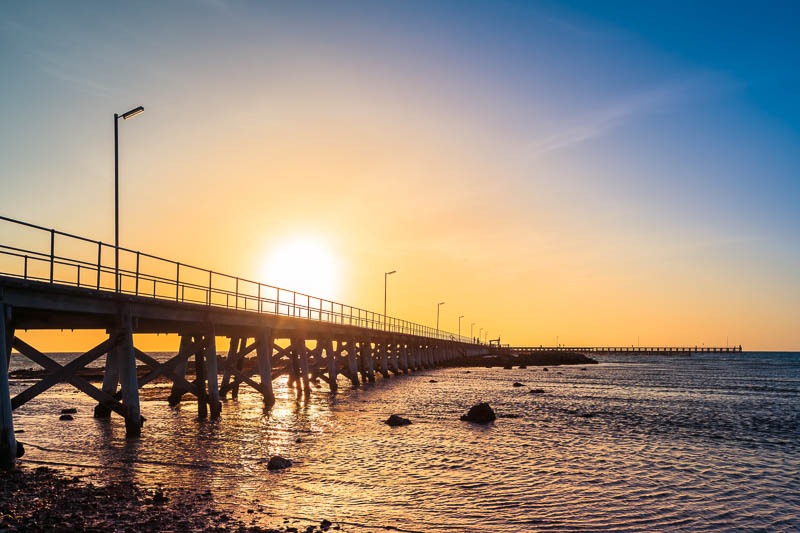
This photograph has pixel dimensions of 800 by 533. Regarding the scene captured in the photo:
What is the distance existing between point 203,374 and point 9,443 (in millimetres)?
12190

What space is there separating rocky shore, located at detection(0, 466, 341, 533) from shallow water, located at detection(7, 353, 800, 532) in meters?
0.58

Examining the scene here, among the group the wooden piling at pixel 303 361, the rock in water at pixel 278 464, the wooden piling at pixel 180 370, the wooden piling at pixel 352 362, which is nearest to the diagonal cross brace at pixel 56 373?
the rock in water at pixel 278 464

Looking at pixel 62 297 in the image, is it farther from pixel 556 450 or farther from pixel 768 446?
pixel 768 446

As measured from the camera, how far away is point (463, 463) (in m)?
15.3

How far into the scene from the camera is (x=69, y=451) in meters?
15.9

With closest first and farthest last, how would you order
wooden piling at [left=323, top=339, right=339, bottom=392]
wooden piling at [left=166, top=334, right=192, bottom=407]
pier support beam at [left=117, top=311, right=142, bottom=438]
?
pier support beam at [left=117, top=311, right=142, bottom=438], wooden piling at [left=166, top=334, right=192, bottom=407], wooden piling at [left=323, top=339, right=339, bottom=392]

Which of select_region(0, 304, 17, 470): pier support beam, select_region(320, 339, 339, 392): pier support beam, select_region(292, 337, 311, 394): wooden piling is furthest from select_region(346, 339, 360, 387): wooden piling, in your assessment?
select_region(0, 304, 17, 470): pier support beam

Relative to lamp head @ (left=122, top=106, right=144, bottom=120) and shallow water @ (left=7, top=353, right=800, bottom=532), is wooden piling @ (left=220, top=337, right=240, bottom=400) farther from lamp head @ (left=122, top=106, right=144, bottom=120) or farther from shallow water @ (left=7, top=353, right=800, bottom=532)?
lamp head @ (left=122, top=106, right=144, bottom=120)

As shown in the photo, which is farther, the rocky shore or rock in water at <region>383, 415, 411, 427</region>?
rock in water at <region>383, 415, 411, 427</region>

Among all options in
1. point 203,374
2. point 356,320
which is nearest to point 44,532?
point 203,374

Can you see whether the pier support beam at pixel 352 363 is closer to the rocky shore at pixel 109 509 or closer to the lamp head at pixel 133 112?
the lamp head at pixel 133 112

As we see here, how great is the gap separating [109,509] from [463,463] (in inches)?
341

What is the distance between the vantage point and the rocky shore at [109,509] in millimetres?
8938

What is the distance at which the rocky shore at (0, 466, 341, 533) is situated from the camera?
29.3 ft
